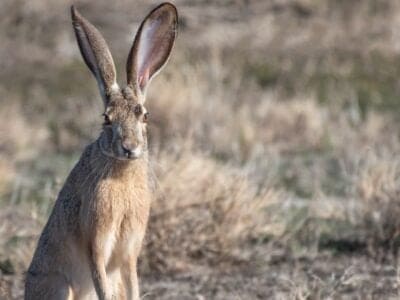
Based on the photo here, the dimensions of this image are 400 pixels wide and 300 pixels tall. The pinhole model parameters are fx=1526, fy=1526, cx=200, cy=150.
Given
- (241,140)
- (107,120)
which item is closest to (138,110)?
(107,120)

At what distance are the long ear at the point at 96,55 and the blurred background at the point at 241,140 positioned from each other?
3.09 feet

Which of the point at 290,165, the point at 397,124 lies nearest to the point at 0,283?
the point at 290,165

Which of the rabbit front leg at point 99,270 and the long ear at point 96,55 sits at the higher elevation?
the long ear at point 96,55

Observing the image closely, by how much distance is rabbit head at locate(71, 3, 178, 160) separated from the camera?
616 centimetres

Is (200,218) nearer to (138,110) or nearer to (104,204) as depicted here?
(104,204)

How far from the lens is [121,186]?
6461 mm

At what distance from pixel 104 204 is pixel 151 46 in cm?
72

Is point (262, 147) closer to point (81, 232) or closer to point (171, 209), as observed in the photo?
point (171, 209)

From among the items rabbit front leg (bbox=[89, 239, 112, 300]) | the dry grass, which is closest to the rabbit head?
rabbit front leg (bbox=[89, 239, 112, 300])

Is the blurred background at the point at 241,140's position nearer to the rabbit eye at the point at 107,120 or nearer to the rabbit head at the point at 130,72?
the rabbit head at the point at 130,72

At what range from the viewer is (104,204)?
642cm

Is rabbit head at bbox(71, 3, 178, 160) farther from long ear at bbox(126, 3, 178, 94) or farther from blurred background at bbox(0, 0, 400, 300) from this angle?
blurred background at bbox(0, 0, 400, 300)

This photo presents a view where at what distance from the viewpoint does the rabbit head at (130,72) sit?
616 cm

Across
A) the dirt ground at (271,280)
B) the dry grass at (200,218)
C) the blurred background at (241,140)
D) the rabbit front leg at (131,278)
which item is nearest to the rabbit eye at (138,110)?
the rabbit front leg at (131,278)
